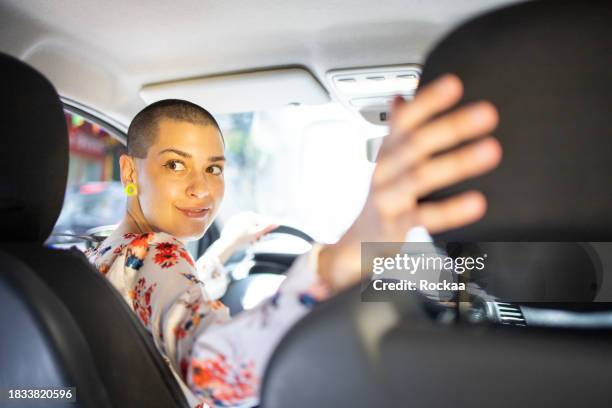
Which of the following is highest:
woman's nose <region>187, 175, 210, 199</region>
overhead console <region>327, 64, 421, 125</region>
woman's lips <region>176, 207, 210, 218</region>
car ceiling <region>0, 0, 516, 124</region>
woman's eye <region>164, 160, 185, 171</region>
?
car ceiling <region>0, 0, 516, 124</region>

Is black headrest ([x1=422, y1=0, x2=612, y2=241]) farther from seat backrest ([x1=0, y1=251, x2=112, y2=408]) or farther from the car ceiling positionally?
the car ceiling

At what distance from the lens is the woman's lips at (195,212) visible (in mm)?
1353

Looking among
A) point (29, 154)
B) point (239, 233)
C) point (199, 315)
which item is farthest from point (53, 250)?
point (239, 233)

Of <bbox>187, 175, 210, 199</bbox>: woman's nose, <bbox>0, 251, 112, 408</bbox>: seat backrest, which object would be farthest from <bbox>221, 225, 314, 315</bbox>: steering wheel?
<bbox>0, 251, 112, 408</bbox>: seat backrest

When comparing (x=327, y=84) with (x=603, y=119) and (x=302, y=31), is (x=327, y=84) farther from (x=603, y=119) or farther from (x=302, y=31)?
(x=603, y=119)

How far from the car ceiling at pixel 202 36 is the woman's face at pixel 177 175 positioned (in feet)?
0.97

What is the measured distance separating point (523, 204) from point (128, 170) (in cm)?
103

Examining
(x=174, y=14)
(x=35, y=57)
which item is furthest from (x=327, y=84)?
(x=35, y=57)

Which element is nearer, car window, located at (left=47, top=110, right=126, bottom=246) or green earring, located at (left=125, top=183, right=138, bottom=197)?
green earring, located at (left=125, top=183, right=138, bottom=197)

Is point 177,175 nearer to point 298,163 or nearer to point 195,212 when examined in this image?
point 195,212

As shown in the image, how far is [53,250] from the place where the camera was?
0.94 meters

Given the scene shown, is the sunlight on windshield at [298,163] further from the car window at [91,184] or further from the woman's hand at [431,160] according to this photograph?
A: the woman's hand at [431,160]

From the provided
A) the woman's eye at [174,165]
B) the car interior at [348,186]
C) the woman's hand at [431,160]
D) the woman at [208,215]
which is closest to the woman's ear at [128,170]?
the woman at [208,215]

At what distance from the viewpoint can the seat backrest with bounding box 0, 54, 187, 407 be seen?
884 millimetres
